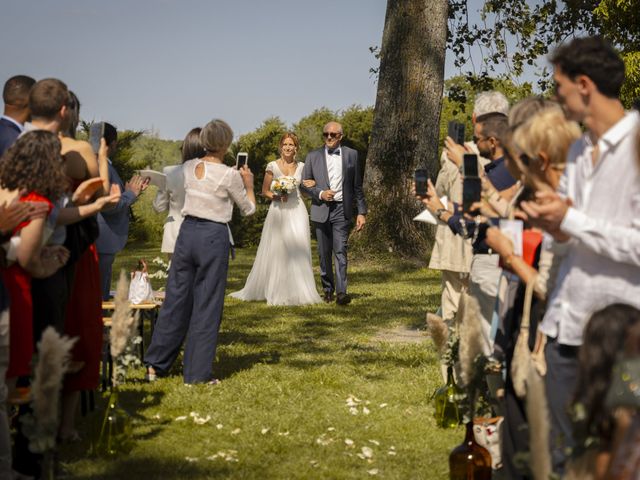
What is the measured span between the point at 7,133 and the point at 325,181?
809 centimetres

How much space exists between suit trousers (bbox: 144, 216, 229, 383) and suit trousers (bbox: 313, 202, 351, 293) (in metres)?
5.50

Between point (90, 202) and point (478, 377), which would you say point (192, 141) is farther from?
point (478, 377)

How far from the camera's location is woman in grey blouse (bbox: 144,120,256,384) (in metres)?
8.62

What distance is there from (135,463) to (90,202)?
5.50 feet

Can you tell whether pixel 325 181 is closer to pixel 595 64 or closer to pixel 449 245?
pixel 449 245

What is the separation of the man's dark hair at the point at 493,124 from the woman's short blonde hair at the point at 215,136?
2.66 meters

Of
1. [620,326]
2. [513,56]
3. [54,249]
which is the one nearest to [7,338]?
[54,249]

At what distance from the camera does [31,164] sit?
550 centimetres

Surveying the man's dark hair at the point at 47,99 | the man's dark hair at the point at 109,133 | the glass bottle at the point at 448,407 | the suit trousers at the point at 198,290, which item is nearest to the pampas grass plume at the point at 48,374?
the man's dark hair at the point at 47,99

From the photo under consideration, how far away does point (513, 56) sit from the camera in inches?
1029

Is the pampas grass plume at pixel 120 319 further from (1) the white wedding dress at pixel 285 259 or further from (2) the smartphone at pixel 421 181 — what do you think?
(1) the white wedding dress at pixel 285 259

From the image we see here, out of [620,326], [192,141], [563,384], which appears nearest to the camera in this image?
[620,326]

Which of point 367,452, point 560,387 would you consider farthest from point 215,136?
point 560,387

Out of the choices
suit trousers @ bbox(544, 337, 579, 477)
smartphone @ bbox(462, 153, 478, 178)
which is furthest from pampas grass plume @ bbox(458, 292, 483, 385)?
suit trousers @ bbox(544, 337, 579, 477)
